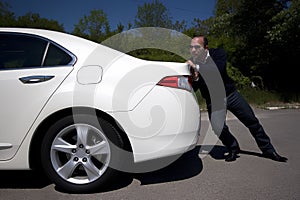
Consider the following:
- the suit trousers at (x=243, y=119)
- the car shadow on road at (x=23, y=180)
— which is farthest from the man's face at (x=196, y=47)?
the car shadow on road at (x=23, y=180)

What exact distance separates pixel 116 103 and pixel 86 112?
310mm

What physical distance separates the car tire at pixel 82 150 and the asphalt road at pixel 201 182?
142mm

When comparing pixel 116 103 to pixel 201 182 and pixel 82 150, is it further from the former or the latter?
pixel 201 182

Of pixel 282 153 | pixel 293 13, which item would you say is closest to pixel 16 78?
pixel 282 153

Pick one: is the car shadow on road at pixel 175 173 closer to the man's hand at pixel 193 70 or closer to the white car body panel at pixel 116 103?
the white car body panel at pixel 116 103

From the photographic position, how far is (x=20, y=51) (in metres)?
2.83

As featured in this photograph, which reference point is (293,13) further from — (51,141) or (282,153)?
(51,141)

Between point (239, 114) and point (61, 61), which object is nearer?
point (61, 61)

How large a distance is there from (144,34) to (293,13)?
751 centimetres

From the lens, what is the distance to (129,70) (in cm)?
268

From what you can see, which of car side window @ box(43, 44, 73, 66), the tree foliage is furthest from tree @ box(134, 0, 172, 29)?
car side window @ box(43, 44, 73, 66)

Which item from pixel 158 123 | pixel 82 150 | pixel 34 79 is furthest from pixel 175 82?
pixel 34 79

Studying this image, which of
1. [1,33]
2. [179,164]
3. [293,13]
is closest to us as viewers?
[1,33]

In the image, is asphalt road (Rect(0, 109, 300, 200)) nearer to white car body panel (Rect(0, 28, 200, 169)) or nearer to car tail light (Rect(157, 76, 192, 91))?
white car body panel (Rect(0, 28, 200, 169))
